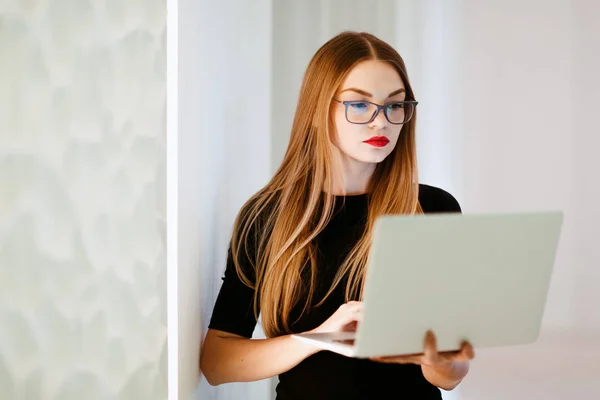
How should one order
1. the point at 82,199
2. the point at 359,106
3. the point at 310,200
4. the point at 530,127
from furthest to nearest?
the point at 530,127
the point at 310,200
the point at 359,106
the point at 82,199

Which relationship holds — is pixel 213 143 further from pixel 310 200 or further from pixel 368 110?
pixel 368 110

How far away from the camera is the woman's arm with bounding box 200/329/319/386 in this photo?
1.67 m

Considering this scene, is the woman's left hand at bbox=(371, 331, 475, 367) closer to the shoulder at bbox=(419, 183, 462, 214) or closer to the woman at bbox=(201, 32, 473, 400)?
the woman at bbox=(201, 32, 473, 400)

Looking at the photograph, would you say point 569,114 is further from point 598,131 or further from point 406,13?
point 406,13

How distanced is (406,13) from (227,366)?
1.77 metres

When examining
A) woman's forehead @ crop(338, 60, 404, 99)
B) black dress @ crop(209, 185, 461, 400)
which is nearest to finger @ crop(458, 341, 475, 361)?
black dress @ crop(209, 185, 461, 400)

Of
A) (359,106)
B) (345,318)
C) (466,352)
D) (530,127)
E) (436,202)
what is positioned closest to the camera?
(466,352)

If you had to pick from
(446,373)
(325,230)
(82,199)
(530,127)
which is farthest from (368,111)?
(530,127)

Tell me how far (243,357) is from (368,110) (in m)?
0.66

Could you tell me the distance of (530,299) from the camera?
1.38m

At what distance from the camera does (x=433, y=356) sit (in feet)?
4.30

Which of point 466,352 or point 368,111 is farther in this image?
point 368,111

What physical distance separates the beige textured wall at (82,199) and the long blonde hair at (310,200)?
0.45m

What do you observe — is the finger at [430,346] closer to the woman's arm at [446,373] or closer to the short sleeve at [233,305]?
the woman's arm at [446,373]
